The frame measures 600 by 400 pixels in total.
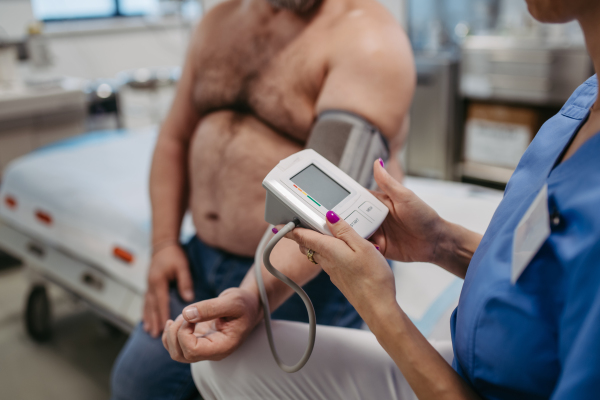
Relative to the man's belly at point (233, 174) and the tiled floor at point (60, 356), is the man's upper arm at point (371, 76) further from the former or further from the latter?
the tiled floor at point (60, 356)

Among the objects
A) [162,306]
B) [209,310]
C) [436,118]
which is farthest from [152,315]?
[436,118]

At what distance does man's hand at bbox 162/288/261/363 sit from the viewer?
0.67m

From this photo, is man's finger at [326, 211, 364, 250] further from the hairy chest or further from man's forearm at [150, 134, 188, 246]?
man's forearm at [150, 134, 188, 246]

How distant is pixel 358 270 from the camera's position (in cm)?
56

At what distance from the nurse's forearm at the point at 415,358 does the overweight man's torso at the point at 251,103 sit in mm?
456

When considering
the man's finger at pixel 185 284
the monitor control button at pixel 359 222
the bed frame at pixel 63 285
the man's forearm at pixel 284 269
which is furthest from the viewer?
the bed frame at pixel 63 285

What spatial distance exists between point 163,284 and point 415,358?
0.65 m

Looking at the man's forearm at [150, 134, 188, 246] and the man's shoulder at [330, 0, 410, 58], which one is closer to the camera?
the man's shoulder at [330, 0, 410, 58]

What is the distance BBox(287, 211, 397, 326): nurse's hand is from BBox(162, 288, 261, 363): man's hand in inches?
7.3

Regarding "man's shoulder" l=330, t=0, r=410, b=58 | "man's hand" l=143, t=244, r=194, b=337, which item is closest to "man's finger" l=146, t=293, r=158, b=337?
"man's hand" l=143, t=244, r=194, b=337

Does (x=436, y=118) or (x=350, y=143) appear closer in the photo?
(x=350, y=143)

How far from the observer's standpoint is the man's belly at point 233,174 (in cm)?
98

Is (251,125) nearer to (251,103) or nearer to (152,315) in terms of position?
(251,103)

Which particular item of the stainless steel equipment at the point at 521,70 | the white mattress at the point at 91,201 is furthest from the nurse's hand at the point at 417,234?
the stainless steel equipment at the point at 521,70
